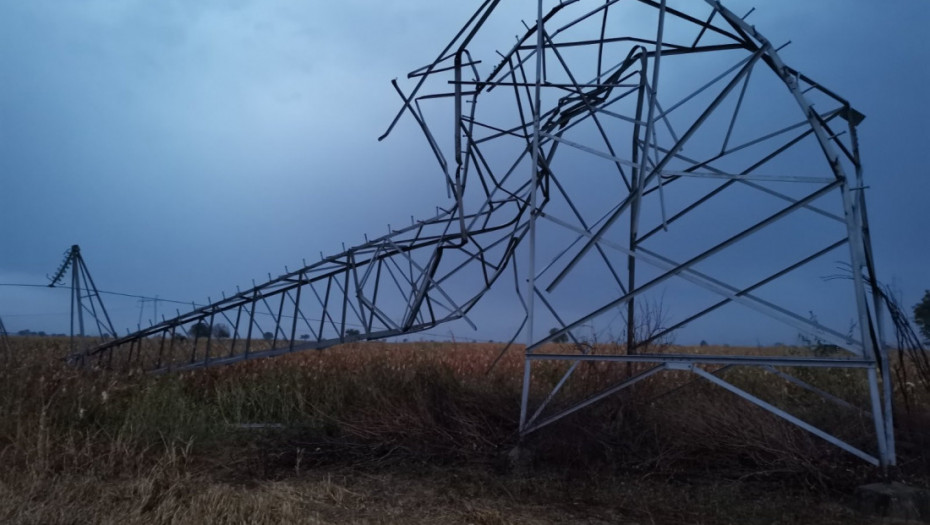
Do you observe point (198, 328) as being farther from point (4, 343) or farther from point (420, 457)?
point (420, 457)

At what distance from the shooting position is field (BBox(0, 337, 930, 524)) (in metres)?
6.78

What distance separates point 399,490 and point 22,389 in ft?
→ 17.8

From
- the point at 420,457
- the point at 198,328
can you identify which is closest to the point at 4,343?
the point at 198,328

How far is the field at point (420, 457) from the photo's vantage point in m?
6.78

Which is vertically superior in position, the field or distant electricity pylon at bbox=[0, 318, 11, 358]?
distant electricity pylon at bbox=[0, 318, 11, 358]

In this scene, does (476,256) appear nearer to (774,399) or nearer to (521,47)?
(521,47)

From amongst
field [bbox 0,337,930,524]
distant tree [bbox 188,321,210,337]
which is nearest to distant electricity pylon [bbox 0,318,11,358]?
field [bbox 0,337,930,524]

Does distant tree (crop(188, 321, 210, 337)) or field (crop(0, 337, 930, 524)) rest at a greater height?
distant tree (crop(188, 321, 210, 337))

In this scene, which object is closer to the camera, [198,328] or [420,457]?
[420,457]

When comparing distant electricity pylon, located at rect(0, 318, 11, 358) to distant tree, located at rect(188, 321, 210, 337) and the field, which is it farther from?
distant tree, located at rect(188, 321, 210, 337)

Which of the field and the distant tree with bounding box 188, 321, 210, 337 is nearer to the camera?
the field

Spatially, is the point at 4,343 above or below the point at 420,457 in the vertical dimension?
above

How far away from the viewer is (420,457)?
9117 mm

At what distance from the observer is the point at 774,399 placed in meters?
12.0
